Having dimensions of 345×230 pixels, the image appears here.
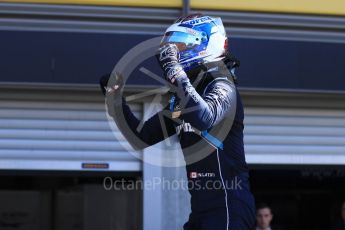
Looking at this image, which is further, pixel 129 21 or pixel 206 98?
pixel 129 21

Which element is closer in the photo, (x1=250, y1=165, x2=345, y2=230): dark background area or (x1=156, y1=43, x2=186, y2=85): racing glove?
(x1=156, y1=43, x2=186, y2=85): racing glove

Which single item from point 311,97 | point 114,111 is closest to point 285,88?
point 311,97

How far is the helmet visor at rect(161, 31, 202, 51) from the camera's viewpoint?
309 centimetres

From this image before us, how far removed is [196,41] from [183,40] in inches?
2.6

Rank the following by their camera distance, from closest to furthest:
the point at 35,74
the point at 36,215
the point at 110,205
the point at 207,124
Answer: the point at 207,124, the point at 35,74, the point at 110,205, the point at 36,215

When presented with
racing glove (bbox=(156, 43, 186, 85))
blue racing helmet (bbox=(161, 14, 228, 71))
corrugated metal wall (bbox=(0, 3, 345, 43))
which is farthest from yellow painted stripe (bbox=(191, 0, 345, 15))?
racing glove (bbox=(156, 43, 186, 85))

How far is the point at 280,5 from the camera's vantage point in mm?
6180

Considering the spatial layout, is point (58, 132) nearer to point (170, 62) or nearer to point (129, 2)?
point (129, 2)

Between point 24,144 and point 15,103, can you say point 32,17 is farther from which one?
point 24,144

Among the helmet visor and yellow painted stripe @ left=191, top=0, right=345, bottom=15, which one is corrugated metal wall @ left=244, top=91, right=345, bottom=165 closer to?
yellow painted stripe @ left=191, top=0, right=345, bottom=15

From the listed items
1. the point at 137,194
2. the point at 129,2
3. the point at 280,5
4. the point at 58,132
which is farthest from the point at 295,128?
the point at 58,132

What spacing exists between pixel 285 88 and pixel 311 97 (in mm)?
359

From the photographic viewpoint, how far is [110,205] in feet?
22.2

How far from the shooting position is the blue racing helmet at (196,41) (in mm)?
3104
